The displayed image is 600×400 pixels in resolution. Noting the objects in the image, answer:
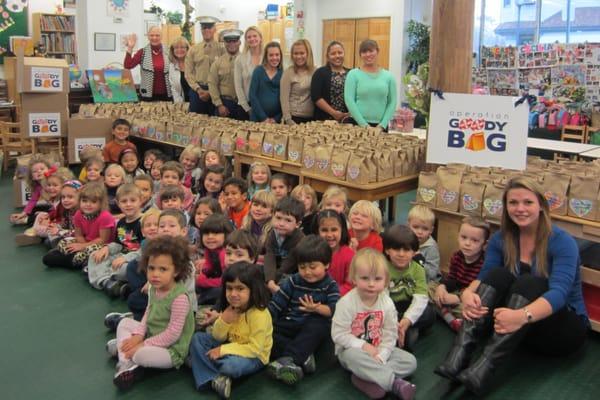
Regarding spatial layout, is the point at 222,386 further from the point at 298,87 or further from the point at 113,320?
the point at 298,87

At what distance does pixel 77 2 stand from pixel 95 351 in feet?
31.1

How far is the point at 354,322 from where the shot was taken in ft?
8.80

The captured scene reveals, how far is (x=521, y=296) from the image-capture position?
8.56 ft

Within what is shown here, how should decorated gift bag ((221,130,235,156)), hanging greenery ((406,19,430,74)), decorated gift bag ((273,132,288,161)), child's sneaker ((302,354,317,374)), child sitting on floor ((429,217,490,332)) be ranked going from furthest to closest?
1. hanging greenery ((406,19,430,74))
2. decorated gift bag ((221,130,235,156))
3. decorated gift bag ((273,132,288,161))
4. child sitting on floor ((429,217,490,332))
5. child's sneaker ((302,354,317,374))

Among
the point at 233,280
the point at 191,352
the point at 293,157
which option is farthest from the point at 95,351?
the point at 293,157

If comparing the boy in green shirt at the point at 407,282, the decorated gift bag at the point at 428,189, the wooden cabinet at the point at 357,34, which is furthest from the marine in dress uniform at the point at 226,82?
the wooden cabinet at the point at 357,34

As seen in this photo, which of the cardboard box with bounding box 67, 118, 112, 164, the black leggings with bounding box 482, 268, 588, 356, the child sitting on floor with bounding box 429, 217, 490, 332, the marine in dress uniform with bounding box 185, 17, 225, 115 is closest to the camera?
the black leggings with bounding box 482, 268, 588, 356

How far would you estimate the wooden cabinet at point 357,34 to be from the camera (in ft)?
37.9

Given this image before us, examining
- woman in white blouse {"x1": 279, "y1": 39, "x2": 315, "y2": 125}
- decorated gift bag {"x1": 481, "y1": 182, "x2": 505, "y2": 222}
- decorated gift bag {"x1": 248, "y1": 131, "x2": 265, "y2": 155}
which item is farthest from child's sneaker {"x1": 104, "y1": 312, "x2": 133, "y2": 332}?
woman in white blouse {"x1": 279, "y1": 39, "x2": 315, "y2": 125}

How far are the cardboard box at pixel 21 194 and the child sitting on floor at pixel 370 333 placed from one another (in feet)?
13.9

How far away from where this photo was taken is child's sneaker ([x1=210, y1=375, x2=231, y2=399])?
260 cm

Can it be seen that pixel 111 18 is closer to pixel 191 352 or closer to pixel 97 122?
pixel 97 122

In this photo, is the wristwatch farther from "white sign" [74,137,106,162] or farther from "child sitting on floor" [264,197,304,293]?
"white sign" [74,137,106,162]

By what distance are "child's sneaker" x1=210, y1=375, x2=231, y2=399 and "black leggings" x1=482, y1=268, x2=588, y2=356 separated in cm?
125
